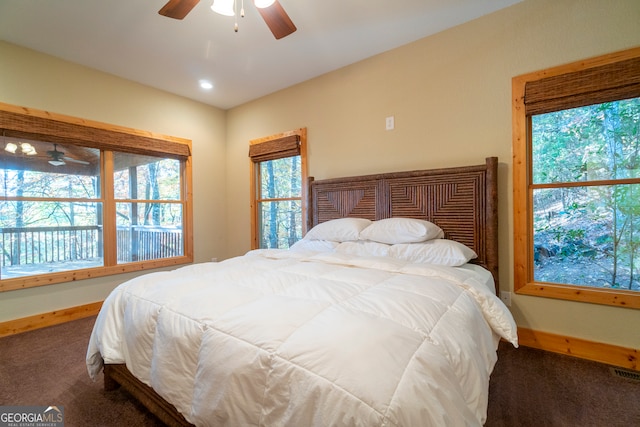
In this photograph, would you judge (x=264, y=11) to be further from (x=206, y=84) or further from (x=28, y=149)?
(x=28, y=149)

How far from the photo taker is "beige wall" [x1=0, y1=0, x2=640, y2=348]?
81.3 inches

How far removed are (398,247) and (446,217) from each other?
1.92 feet

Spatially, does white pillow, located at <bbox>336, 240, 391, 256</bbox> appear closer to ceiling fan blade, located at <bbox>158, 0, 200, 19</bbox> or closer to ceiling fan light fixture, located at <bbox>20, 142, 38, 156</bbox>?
ceiling fan blade, located at <bbox>158, 0, 200, 19</bbox>

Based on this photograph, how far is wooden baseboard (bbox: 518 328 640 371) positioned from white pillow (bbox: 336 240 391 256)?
1.29 meters

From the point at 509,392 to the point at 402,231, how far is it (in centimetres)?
124

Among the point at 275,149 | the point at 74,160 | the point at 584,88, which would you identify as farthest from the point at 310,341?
the point at 74,160

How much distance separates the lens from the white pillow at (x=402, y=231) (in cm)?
225

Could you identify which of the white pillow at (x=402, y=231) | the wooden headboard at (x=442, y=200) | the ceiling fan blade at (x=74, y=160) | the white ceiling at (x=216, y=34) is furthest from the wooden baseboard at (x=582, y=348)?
the ceiling fan blade at (x=74, y=160)

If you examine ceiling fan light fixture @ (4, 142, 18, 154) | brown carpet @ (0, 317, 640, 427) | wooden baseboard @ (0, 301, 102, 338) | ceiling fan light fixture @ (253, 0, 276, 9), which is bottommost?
brown carpet @ (0, 317, 640, 427)

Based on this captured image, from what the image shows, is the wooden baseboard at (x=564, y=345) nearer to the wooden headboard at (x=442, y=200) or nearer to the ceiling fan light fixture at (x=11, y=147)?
the wooden headboard at (x=442, y=200)

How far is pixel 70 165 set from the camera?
310 cm

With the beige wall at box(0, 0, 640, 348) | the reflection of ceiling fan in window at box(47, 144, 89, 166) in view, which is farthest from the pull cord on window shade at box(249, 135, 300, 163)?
the reflection of ceiling fan in window at box(47, 144, 89, 166)

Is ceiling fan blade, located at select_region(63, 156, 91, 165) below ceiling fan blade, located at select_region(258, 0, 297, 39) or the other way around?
below

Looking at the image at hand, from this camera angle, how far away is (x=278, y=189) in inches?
159
